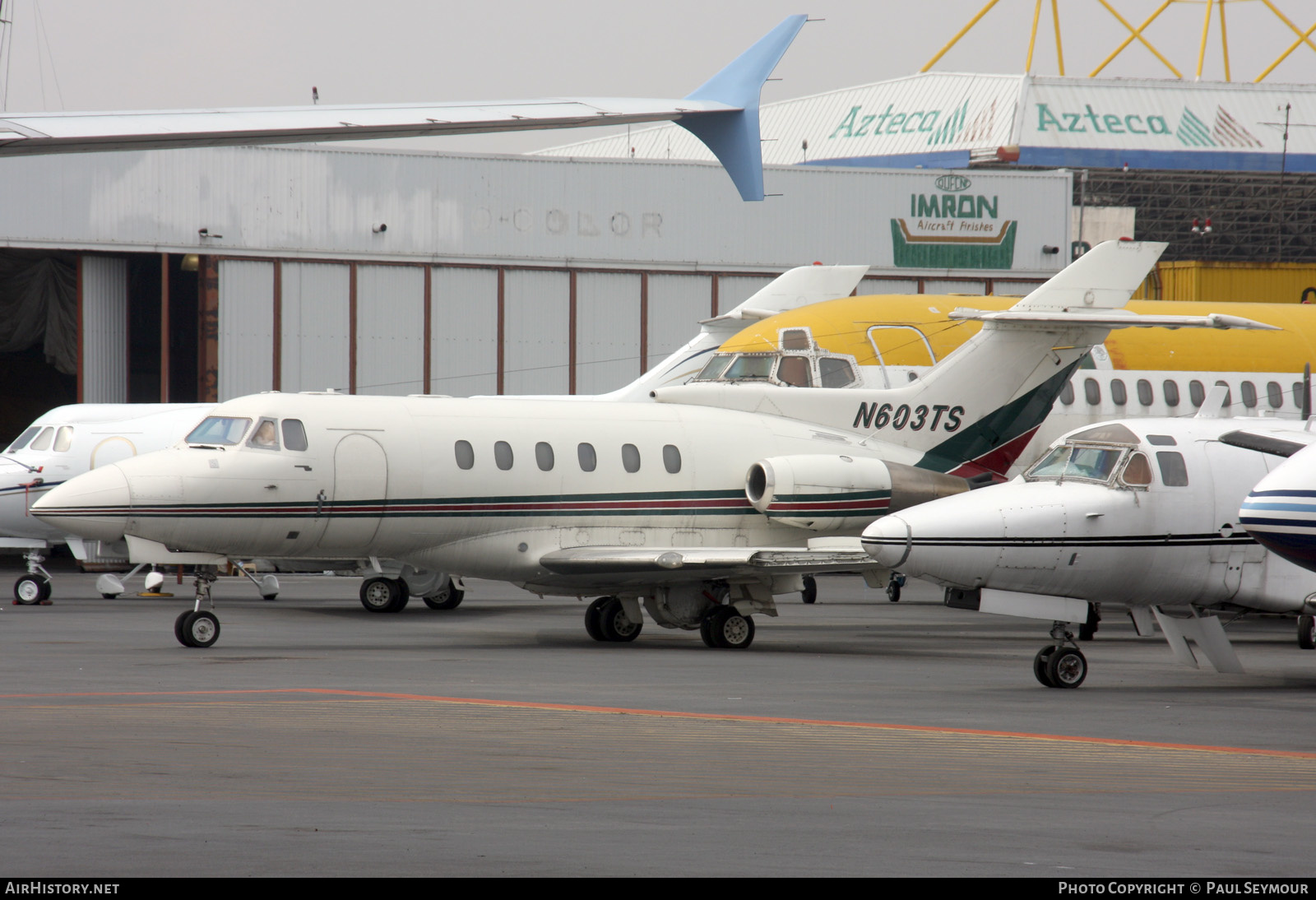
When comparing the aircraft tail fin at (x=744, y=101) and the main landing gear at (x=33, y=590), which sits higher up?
the aircraft tail fin at (x=744, y=101)

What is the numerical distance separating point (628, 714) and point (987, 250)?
37.6m

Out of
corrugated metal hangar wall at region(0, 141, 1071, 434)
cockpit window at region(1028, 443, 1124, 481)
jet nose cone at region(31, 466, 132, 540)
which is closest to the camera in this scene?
cockpit window at region(1028, 443, 1124, 481)

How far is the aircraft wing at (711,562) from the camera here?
62.0ft

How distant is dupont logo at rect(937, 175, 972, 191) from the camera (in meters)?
47.1

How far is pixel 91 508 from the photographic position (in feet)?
58.7

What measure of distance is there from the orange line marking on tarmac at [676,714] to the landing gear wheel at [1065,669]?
3.44 meters

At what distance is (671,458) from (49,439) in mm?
12236

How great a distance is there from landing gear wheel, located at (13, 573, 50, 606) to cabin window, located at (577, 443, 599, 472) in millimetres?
10134

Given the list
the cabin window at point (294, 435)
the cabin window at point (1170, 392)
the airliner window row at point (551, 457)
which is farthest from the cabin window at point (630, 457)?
Result: the cabin window at point (1170, 392)

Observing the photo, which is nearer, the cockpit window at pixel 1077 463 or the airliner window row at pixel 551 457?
the cockpit window at pixel 1077 463

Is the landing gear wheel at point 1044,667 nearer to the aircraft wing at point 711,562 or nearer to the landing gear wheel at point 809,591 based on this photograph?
the aircraft wing at point 711,562

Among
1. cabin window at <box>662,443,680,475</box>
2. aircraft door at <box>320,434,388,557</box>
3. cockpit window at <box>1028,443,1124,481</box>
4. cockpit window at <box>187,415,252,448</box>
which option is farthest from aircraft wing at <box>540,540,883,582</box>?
cockpit window at <box>187,415,252,448</box>

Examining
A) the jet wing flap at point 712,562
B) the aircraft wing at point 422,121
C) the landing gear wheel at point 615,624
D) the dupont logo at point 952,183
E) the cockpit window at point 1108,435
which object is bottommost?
the landing gear wheel at point 615,624

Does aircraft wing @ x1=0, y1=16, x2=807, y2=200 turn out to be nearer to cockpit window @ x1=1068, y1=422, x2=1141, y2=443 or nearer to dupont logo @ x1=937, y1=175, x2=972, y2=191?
cockpit window @ x1=1068, y1=422, x2=1141, y2=443
